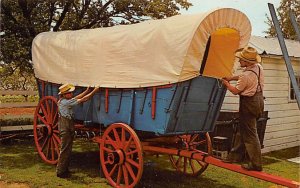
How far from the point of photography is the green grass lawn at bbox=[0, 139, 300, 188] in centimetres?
735

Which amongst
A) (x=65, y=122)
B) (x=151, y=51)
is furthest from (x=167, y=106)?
(x=65, y=122)

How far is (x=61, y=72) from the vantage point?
27.6ft

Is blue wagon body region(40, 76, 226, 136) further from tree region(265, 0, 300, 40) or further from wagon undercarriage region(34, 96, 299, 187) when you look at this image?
tree region(265, 0, 300, 40)

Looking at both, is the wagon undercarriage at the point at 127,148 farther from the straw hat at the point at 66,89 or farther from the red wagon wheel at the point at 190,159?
the straw hat at the point at 66,89

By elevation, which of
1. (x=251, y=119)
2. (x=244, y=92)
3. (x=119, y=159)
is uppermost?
(x=244, y=92)

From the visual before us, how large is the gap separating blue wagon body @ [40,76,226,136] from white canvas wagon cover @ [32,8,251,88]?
203 millimetres

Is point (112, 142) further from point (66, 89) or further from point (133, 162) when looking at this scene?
point (66, 89)

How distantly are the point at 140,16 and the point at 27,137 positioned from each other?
592cm

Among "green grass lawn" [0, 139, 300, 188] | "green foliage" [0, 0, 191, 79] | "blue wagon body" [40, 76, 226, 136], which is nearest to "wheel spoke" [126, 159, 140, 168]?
"blue wagon body" [40, 76, 226, 136]

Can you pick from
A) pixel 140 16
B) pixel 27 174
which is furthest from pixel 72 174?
pixel 140 16

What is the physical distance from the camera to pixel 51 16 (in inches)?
516

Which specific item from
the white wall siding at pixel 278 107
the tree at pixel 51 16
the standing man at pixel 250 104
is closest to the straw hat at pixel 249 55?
the standing man at pixel 250 104

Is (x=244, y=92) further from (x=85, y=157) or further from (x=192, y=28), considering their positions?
(x=85, y=157)

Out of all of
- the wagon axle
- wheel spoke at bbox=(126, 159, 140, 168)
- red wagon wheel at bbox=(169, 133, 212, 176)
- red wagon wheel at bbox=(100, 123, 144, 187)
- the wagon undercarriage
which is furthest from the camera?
red wagon wheel at bbox=(169, 133, 212, 176)
